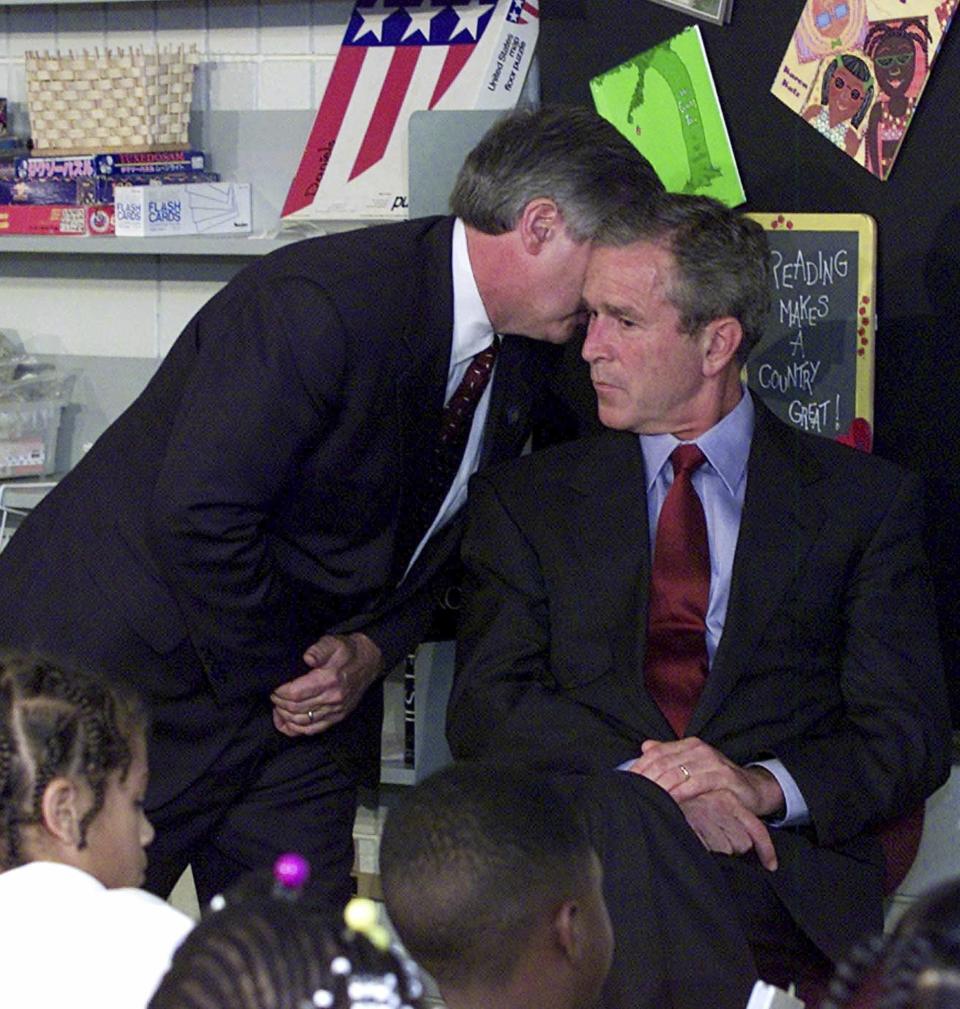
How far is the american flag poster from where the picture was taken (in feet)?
9.84

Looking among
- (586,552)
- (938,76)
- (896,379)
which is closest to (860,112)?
(938,76)

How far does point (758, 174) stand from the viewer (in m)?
2.84

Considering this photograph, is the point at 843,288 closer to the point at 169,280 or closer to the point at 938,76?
the point at 938,76

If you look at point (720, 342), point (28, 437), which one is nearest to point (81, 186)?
point (28, 437)

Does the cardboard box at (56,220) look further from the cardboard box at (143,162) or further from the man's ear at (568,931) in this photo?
the man's ear at (568,931)

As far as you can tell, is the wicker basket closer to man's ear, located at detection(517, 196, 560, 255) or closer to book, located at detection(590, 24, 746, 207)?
book, located at detection(590, 24, 746, 207)

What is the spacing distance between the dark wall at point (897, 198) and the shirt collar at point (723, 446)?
17.2 inches

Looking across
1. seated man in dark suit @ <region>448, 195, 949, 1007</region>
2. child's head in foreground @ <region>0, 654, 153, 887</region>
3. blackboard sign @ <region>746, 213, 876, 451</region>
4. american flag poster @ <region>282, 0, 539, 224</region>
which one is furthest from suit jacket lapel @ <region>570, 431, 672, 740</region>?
child's head in foreground @ <region>0, 654, 153, 887</region>

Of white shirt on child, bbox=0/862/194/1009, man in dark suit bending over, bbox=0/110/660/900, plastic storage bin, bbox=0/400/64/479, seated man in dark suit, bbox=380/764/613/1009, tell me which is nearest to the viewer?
white shirt on child, bbox=0/862/194/1009

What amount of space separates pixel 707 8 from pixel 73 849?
6.18 feet

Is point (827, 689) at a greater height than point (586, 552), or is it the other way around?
point (586, 552)

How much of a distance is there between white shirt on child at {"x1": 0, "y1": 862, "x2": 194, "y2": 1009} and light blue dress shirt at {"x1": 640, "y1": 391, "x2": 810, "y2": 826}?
3.88ft

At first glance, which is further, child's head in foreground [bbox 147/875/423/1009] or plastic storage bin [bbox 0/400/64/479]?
plastic storage bin [bbox 0/400/64/479]

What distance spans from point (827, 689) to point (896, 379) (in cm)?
65
